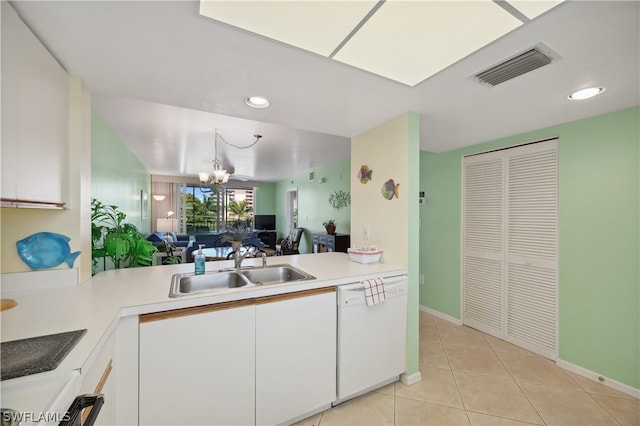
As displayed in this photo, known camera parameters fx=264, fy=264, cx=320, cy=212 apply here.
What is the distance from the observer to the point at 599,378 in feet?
7.09

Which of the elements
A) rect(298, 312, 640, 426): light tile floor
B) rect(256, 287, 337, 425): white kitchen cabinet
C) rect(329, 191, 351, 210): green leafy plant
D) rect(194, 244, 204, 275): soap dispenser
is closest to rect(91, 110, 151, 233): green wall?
rect(194, 244, 204, 275): soap dispenser

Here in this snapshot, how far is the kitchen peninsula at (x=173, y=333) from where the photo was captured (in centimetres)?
108

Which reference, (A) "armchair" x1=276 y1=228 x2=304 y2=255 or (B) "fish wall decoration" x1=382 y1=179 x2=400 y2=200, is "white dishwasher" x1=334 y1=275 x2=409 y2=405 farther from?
(A) "armchair" x1=276 y1=228 x2=304 y2=255

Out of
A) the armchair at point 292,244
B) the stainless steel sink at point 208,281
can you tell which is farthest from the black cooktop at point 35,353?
the armchair at point 292,244

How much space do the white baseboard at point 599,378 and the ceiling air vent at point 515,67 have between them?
2.49 metres

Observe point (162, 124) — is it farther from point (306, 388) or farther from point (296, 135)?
point (306, 388)

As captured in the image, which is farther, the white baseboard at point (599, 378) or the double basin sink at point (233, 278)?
the white baseboard at point (599, 378)

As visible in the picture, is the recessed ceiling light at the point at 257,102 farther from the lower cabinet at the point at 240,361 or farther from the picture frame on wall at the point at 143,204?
the picture frame on wall at the point at 143,204

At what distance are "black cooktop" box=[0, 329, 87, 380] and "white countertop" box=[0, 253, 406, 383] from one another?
28mm

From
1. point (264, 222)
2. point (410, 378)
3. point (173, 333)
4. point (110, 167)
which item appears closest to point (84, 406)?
point (173, 333)

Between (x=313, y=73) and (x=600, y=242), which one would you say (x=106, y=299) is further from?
(x=600, y=242)

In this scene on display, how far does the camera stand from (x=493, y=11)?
1.11m

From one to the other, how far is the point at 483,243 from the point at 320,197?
381 cm

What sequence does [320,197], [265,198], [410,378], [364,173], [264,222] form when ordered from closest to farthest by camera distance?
[410,378] → [364,173] → [320,197] → [264,222] → [265,198]
